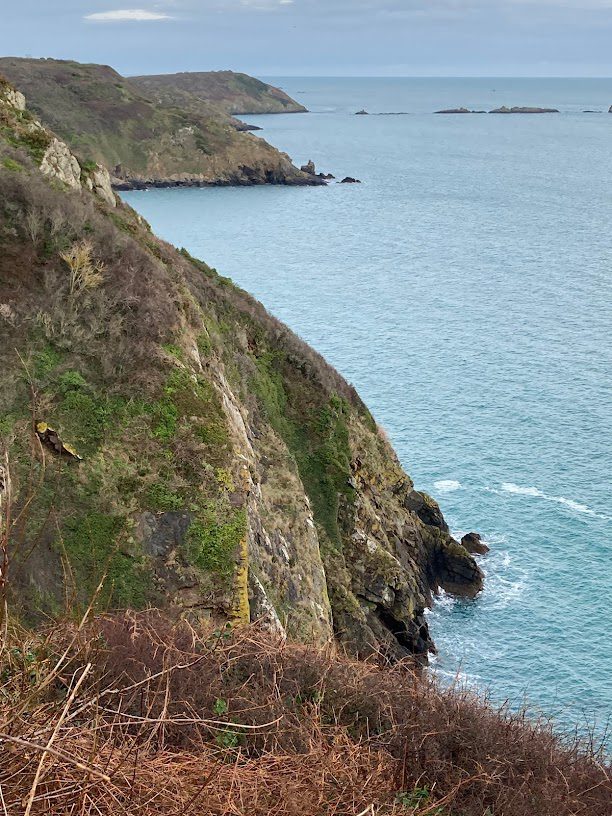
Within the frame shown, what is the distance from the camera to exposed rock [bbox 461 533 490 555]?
44531mm

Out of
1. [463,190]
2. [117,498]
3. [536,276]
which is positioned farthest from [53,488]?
[463,190]

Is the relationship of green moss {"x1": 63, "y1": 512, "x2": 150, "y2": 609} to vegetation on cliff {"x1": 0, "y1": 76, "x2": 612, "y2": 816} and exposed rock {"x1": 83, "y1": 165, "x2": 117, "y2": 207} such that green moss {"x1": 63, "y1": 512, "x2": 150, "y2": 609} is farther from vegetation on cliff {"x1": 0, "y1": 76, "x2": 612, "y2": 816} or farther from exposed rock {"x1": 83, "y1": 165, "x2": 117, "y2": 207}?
exposed rock {"x1": 83, "y1": 165, "x2": 117, "y2": 207}

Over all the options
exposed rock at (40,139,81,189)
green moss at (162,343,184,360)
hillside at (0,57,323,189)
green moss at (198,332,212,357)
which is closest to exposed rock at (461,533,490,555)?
green moss at (198,332,212,357)

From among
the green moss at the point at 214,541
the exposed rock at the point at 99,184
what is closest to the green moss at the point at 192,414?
the green moss at the point at 214,541

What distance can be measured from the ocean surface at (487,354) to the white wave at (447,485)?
0.45 ft

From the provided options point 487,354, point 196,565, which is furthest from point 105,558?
point 487,354

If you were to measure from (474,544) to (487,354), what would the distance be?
A: 2909cm

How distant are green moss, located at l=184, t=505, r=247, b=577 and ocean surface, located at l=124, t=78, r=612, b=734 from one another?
8792 mm

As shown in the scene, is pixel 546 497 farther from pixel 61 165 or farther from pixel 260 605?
pixel 61 165

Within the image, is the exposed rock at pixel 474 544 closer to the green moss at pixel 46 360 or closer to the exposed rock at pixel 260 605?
the exposed rock at pixel 260 605

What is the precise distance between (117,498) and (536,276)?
265ft

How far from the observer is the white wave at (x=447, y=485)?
49750 millimetres

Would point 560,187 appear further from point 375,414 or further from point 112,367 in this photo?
point 112,367

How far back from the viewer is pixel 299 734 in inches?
432
